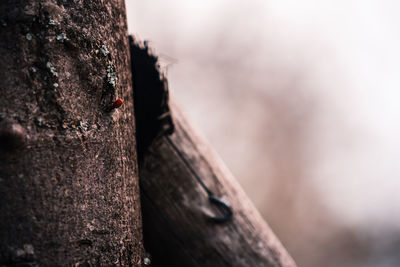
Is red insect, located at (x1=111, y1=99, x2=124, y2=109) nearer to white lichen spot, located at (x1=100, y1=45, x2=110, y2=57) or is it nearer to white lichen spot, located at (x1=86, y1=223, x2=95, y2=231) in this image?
white lichen spot, located at (x1=100, y1=45, x2=110, y2=57)

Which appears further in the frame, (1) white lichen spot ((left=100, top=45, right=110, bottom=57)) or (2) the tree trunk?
(2) the tree trunk

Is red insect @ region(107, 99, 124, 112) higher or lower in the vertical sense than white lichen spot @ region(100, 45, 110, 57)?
lower

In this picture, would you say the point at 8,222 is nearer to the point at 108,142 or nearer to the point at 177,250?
the point at 108,142

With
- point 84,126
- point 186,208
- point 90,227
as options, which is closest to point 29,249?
point 90,227

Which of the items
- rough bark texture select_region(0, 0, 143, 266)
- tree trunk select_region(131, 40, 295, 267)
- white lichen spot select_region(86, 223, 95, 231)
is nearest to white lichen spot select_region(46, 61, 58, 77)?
rough bark texture select_region(0, 0, 143, 266)

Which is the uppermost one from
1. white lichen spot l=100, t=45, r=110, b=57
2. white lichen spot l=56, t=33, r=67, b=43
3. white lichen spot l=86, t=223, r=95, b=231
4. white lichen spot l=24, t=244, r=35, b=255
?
white lichen spot l=100, t=45, r=110, b=57

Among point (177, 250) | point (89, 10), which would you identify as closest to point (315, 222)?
point (177, 250)

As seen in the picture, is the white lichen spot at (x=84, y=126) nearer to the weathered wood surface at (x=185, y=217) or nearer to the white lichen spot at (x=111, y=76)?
the white lichen spot at (x=111, y=76)

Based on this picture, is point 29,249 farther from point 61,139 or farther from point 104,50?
point 104,50

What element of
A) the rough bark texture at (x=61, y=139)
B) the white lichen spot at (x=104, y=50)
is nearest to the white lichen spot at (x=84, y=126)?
the rough bark texture at (x=61, y=139)
